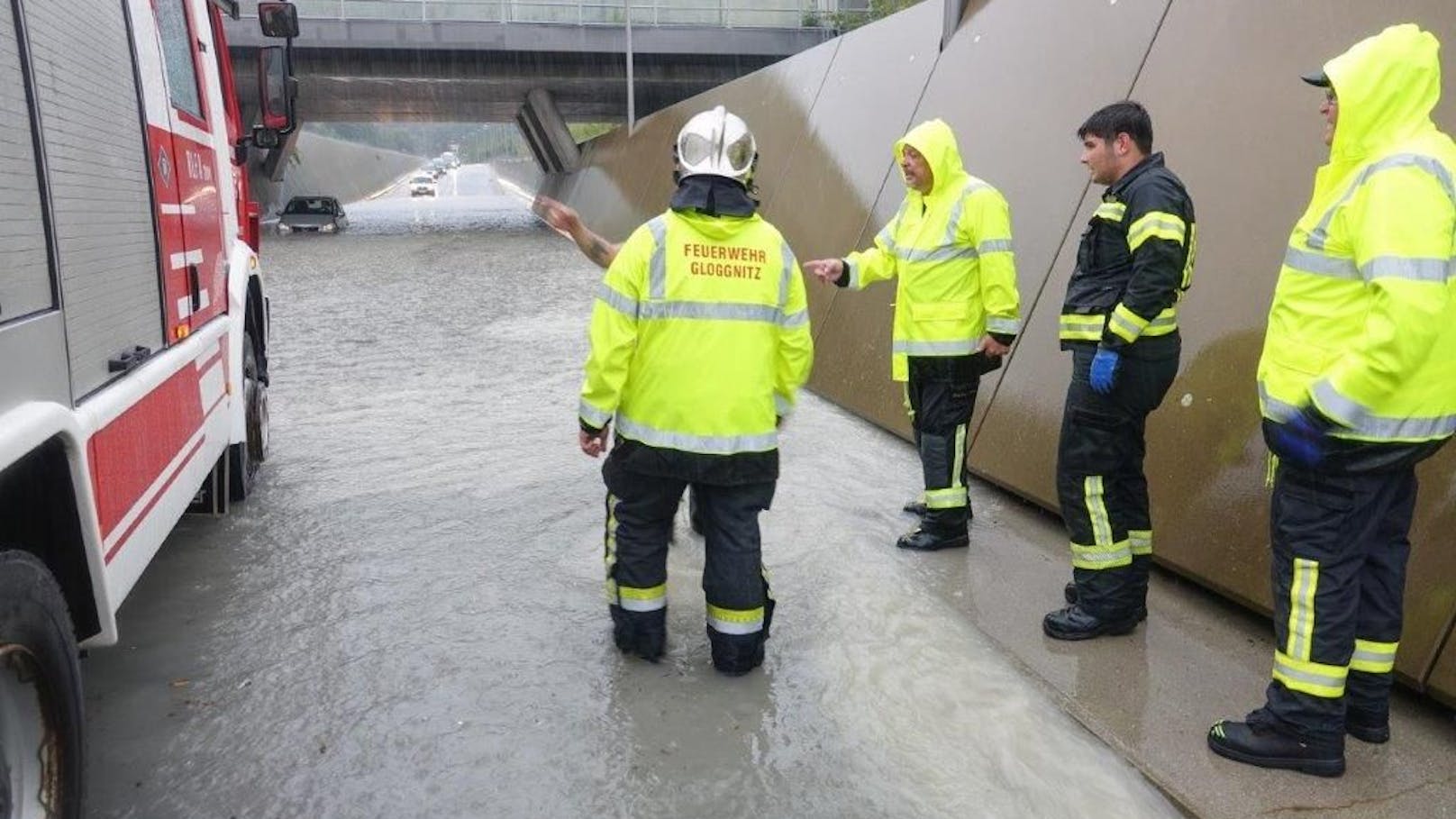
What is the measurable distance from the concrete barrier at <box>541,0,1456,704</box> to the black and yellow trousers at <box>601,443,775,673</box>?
1.85m

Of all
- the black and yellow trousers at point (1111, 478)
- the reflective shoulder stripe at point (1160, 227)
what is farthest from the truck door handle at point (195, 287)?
the reflective shoulder stripe at point (1160, 227)

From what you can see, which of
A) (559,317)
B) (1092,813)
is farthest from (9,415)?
(559,317)

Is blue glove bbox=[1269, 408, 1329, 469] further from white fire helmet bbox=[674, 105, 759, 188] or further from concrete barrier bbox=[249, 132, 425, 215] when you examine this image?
concrete barrier bbox=[249, 132, 425, 215]

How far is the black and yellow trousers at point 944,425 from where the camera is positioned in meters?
4.56

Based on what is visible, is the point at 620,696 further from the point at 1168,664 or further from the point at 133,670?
the point at 1168,664

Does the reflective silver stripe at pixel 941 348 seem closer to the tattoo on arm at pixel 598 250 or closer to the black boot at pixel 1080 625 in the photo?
the black boot at pixel 1080 625

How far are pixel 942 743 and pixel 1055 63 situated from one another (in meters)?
4.32

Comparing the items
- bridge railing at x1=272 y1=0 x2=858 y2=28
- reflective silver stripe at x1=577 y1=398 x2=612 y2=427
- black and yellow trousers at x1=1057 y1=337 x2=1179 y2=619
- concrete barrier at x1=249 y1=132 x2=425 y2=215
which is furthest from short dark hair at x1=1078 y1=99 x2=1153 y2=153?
concrete barrier at x1=249 y1=132 x2=425 y2=215

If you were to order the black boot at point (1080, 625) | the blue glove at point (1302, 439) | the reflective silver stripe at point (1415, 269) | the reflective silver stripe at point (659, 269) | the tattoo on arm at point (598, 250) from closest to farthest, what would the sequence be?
1. the reflective silver stripe at point (1415, 269)
2. the blue glove at point (1302, 439)
3. the reflective silver stripe at point (659, 269)
4. the black boot at point (1080, 625)
5. the tattoo on arm at point (598, 250)

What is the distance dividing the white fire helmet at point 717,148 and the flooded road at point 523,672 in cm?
169

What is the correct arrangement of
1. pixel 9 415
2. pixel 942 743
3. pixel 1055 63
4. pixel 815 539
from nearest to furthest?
pixel 9 415, pixel 942 743, pixel 815 539, pixel 1055 63

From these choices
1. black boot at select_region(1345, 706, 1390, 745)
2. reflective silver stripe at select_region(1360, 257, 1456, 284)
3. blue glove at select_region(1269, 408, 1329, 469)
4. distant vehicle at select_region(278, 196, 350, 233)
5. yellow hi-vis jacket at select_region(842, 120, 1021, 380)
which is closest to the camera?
reflective silver stripe at select_region(1360, 257, 1456, 284)

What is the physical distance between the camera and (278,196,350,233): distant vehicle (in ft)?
83.0

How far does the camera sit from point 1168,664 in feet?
11.9
